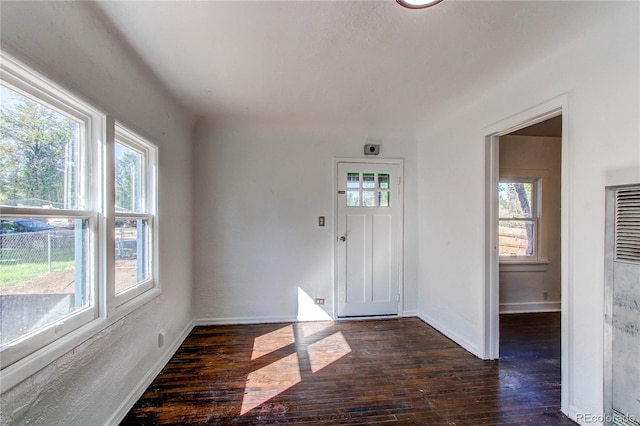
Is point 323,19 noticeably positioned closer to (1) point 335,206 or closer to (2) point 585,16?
(2) point 585,16

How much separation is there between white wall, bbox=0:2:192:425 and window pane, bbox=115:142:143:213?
20cm

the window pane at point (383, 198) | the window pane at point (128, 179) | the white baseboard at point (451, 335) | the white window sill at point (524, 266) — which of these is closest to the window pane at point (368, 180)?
the window pane at point (383, 198)

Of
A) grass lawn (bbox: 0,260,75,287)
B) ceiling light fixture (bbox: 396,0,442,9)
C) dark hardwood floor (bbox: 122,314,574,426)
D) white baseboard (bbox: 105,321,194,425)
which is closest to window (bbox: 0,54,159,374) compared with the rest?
grass lawn (bbox: 0,260,75,287)

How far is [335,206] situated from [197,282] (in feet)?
6.44

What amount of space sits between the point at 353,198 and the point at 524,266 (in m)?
2.64

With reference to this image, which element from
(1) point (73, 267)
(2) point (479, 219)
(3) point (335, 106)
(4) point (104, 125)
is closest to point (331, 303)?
(2) point (479, 219)

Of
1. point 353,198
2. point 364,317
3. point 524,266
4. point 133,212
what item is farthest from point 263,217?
point 524,266

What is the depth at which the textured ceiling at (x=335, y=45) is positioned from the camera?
1.51 m

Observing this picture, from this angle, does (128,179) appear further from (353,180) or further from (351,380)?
(353,180)

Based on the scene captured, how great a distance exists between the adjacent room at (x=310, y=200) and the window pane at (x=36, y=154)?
0.01 metres

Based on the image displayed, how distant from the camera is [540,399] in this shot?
2062mm

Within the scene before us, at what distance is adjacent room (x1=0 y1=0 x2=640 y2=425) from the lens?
139cm

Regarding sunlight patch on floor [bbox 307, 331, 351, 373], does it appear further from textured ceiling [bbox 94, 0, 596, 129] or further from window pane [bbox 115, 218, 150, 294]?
textured ceiling [bbox 94, 0, 596, 129]

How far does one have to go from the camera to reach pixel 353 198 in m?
3.73
